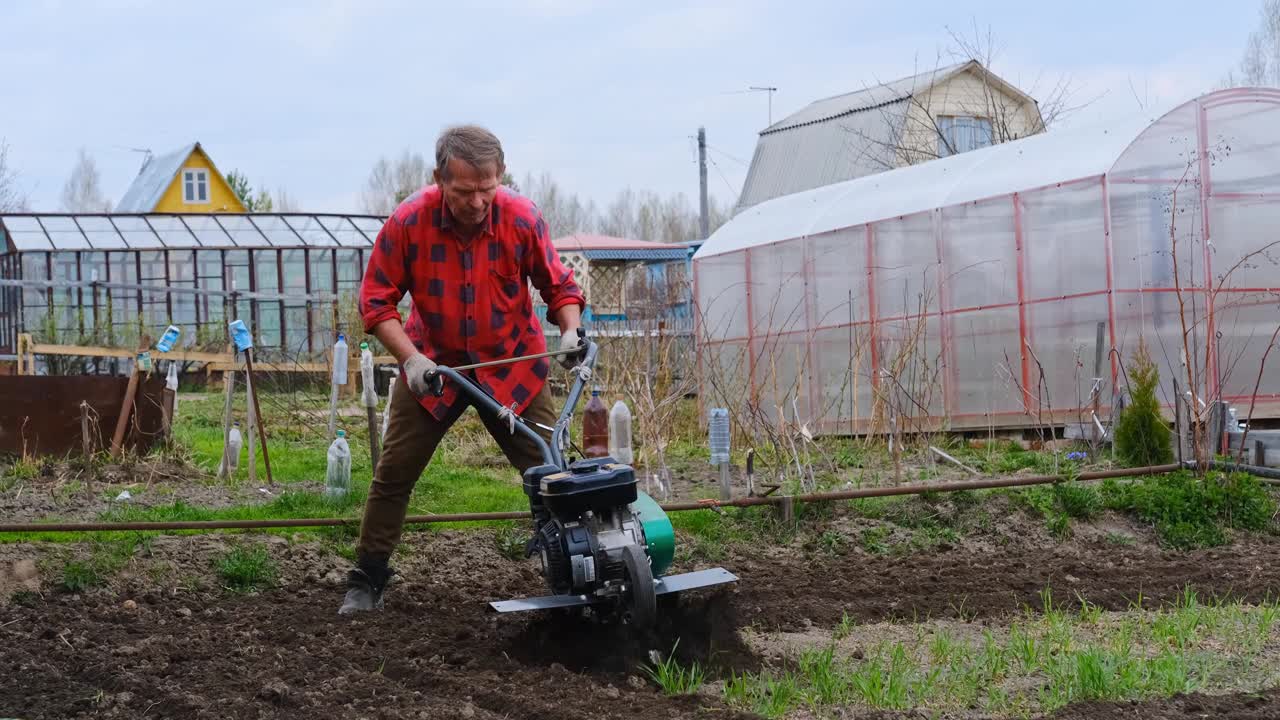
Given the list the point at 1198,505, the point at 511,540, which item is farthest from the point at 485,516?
the point at 1198,505

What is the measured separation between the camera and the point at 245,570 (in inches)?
237

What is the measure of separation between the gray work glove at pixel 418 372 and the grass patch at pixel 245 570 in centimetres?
168

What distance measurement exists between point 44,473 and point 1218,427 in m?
7.19

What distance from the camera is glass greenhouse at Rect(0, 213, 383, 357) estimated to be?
26.6 metres

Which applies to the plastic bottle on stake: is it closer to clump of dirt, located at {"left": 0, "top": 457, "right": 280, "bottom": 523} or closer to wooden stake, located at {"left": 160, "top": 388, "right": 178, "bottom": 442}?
clump of dirt, located at {"left": 0, "top": 457, "right": 280, "bottom": 523}

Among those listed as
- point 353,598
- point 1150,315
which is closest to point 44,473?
point 353,598

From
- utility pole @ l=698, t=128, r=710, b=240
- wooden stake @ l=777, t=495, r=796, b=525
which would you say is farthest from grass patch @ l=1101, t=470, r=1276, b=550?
utility pole @ l=698, t=128, r=710, b=240

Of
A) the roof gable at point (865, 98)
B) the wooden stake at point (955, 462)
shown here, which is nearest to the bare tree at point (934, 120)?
the roof gable at point (865, 98)

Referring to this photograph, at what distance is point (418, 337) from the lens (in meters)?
→ 5.23

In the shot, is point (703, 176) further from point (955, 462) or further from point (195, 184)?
point (955, 462)

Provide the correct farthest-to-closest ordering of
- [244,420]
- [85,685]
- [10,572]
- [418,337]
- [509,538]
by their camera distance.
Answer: [244,420] < [509,538] < [10,572] < [418,337] < [85,685]

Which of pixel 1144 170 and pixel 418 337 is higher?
pixel 1144 170

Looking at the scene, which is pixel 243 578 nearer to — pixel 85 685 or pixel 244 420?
pixel 85 685

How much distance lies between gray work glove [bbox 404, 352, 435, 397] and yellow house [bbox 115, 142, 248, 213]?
124 ft
